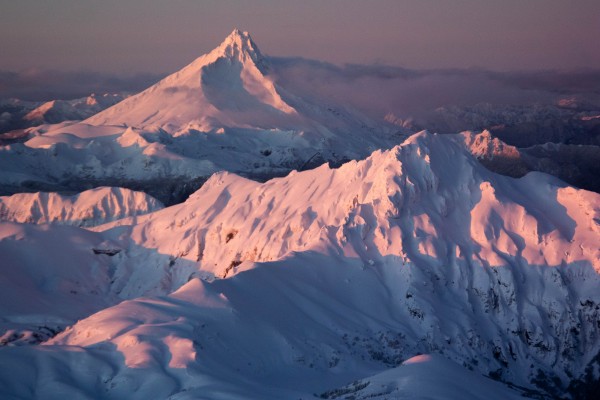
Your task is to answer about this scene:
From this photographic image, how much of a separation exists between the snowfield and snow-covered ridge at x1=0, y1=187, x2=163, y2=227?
48.5 feet

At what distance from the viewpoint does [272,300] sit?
68625 mm

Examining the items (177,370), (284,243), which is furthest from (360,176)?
(177,370)

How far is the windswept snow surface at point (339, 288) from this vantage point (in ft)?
171

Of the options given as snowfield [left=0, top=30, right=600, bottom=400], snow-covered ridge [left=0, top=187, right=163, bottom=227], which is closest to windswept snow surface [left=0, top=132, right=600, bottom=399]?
snowfield [left=0, top=30, right=600, bottom=400]

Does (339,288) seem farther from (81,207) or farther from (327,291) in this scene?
(81,207)

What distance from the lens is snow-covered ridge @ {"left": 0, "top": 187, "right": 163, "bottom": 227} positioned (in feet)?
442

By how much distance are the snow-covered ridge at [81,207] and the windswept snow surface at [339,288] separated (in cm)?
1609

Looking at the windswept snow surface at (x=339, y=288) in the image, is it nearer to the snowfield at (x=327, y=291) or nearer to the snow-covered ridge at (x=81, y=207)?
the snowfield at (x=327, y=291)

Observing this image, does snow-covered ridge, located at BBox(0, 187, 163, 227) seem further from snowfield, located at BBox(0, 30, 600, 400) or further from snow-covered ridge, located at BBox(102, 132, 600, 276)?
snow-covered ridge, located at BBox(102, 132, 600, 276)

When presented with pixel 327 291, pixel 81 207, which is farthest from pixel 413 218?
pixel 81 207

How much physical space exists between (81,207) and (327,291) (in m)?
74.1

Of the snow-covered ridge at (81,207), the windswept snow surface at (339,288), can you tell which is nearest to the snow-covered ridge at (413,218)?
the windswept snow surface at (339,288)

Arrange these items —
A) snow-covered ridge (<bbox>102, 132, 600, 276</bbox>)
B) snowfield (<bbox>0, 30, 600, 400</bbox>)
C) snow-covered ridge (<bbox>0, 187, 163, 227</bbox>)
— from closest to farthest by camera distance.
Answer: snowfield (<bbox>0, 30, 600, 400</bbox>) → snow-covered ridge (<bbox>102, 132, 600, 276</bbox>) → snow-covered ridge (<bbox>0, 187, 163, 227</bbox>)

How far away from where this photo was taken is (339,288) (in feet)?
255
